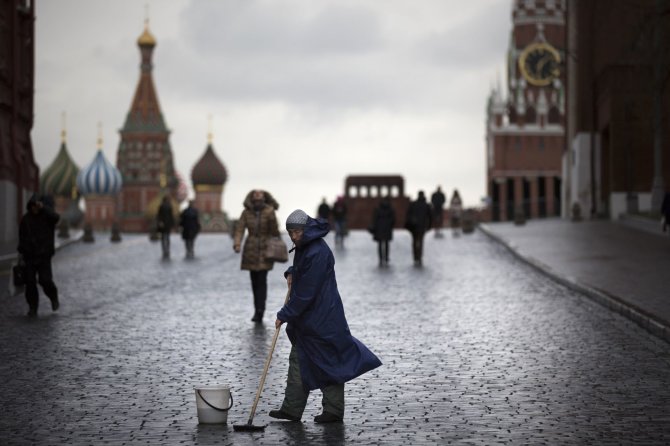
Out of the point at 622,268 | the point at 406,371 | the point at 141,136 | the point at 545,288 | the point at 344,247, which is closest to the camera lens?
the point at 406,371

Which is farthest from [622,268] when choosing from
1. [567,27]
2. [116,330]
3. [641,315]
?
[567,27]

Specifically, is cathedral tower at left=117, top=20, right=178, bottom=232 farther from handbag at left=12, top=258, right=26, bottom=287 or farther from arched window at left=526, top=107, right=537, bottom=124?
handbag at left=12, top=258, right=26, bottom=287

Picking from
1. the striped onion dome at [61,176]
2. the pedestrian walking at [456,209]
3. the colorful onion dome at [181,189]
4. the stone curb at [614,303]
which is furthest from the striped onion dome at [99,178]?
the stone curb at [614,303]

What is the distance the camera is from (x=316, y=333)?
8812mm

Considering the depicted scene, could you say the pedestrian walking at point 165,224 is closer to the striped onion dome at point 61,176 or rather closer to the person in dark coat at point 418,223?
the person in dark coat at point 418,223

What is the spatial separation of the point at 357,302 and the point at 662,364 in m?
8.15

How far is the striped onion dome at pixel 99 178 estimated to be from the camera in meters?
171

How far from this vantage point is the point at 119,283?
24891mm

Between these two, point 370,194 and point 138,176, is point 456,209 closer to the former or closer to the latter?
point 370,194

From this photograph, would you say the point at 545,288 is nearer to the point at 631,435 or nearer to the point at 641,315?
the point at 641,315

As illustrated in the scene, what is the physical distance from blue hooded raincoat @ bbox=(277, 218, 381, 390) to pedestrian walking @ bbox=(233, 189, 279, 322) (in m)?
7.66

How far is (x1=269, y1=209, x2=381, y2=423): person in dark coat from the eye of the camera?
8797mm

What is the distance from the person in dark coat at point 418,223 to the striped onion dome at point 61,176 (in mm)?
146165

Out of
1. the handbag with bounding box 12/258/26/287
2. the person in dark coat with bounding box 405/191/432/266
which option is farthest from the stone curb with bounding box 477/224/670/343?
the handbag with bounding box 12/258/26/287
